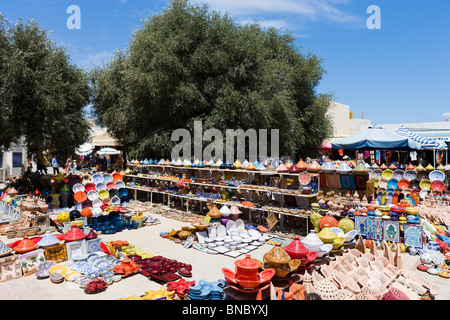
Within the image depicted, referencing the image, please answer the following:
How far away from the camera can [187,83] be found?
587 inches

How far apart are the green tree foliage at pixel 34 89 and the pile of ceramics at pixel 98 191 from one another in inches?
97.5

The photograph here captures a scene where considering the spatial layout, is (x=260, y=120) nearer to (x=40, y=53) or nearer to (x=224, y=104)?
(x=224, y=104)

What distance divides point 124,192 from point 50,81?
561 cm

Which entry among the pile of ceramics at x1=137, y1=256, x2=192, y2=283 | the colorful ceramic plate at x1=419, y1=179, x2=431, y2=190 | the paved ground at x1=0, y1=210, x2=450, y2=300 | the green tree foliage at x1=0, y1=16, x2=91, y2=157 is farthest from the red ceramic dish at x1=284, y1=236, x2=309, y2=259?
the green tree foliage at x1=0, y1=16, x2=91, y2=157

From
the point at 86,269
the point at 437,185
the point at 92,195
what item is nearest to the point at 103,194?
the point at 92,195

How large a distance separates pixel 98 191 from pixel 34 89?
16.4ft

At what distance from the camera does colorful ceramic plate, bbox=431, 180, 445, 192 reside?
9.89 meters

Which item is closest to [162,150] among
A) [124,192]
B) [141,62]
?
[124,192]

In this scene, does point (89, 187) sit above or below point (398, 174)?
below

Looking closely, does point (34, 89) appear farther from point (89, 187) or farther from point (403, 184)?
point (403, 184)

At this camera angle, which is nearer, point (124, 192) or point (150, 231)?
point (150, 231)

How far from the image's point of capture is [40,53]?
43.2 feet

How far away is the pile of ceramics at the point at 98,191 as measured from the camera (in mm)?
11259

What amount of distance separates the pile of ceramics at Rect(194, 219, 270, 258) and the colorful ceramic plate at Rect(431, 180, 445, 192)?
5.88 metres
